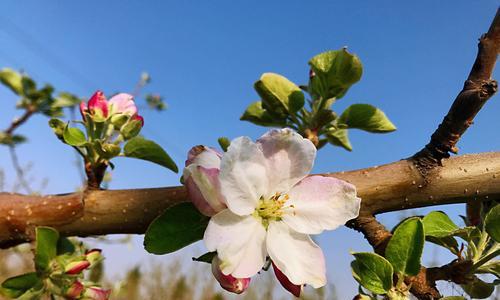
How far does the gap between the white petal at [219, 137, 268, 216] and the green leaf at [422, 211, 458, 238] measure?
24cm

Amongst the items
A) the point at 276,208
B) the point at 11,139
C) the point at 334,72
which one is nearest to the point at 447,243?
the point at 276,208

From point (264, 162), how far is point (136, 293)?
584cm

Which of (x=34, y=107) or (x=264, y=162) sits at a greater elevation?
(x=34, y=107)

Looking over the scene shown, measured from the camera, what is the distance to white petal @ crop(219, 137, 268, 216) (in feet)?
1.87

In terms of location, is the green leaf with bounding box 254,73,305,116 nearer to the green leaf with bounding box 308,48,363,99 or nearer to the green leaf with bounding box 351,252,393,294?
the green leaf with bounding box 308,48,363,99

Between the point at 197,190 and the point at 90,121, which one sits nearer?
the point at 197,190

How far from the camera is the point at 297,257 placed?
0.62m

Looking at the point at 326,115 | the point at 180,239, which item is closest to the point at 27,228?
the point at 180,239

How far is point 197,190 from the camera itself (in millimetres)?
568

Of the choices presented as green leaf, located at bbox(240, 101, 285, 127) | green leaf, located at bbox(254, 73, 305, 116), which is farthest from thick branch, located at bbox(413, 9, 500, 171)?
green leaf, located at bbox(240, 101, 285, 127)

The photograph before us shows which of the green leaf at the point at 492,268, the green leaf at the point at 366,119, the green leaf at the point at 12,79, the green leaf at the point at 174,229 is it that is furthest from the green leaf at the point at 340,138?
the green leaf at the point at 12,79

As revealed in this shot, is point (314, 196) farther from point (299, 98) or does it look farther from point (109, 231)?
point (299, 98)

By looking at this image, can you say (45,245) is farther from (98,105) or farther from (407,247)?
(407,247)

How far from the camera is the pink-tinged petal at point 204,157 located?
0.59m
